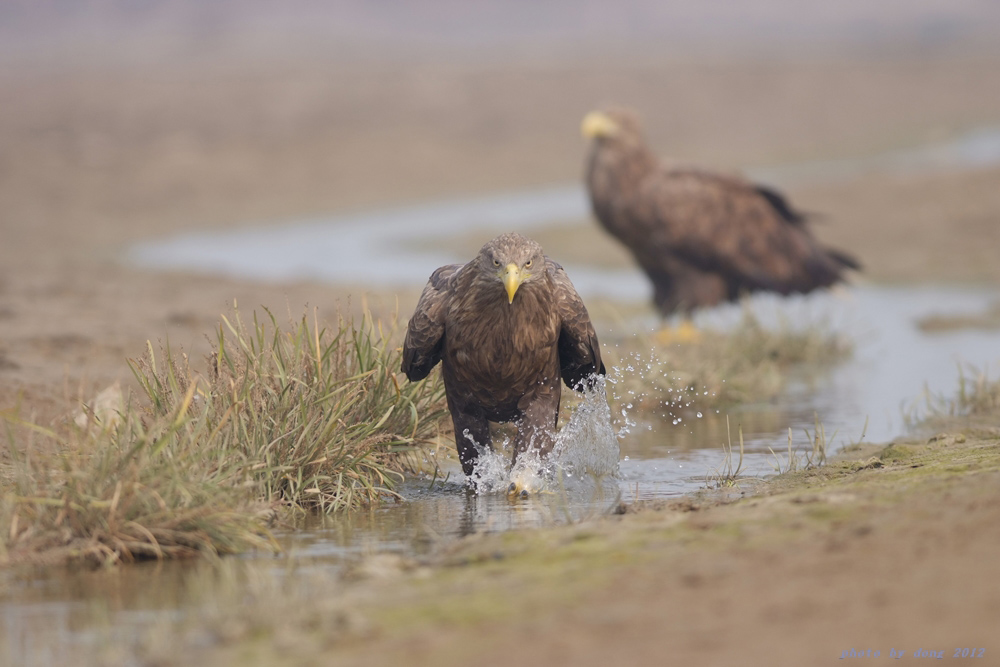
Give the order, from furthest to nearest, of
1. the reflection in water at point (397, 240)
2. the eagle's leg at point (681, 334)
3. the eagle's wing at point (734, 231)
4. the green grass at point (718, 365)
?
the reflection in water at point (397, 240) → the eagle's wing at point (734, 231) → the eagle's leg at point (681, 334) → the green grass at point (718, 365)

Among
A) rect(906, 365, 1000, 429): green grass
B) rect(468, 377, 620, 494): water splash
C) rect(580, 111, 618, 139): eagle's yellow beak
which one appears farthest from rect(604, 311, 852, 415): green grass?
rect(580, 111, 618, 139): eagle's yellow beak

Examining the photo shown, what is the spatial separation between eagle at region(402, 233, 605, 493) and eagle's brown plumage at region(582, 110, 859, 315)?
537cm

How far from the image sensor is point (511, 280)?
5621mm

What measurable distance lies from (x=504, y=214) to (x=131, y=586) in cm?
1982

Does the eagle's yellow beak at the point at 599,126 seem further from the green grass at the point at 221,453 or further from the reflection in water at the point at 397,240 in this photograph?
the green grass at the point at 221,453

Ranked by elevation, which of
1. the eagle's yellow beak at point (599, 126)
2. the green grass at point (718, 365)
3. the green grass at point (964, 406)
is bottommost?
the green grass at point (964, 406)

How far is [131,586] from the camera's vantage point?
4.62 m

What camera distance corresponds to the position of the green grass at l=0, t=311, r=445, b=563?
492 cm

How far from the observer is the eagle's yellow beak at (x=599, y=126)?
1189 centimetres

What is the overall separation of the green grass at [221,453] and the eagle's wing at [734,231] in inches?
213

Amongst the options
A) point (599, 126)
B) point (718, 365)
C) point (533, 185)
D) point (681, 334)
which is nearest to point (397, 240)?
point (533, 185)

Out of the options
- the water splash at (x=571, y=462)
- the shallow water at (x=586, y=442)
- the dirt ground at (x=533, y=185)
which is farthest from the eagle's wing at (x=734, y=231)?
the water splash at (x=571, y=462)

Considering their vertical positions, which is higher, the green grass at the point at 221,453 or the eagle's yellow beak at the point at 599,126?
the eagle's yellow beak at the point at 599,126

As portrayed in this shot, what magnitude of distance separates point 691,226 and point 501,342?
617cm
